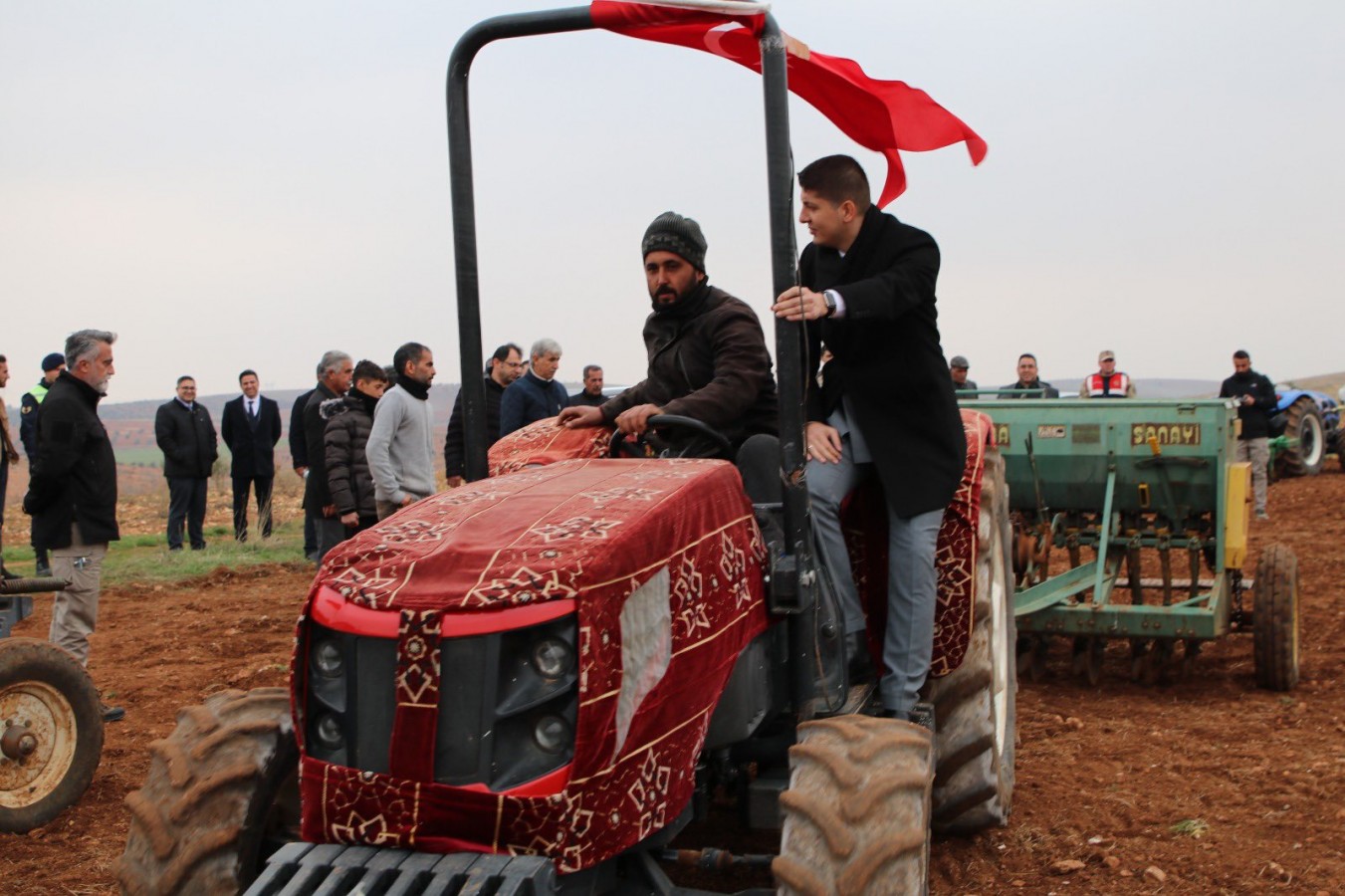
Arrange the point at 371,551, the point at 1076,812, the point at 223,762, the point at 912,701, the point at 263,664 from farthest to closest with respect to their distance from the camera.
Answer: the point at 263,664
the point at 1076,812
the point at 912,701
the point at 223,762
the point at 371,551

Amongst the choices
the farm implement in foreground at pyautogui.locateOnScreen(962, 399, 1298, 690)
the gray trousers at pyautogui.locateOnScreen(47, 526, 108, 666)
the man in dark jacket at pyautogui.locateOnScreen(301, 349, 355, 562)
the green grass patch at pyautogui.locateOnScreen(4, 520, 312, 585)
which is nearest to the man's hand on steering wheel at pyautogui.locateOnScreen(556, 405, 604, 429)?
the gray trousers at pyautogui.locateOnScreen(47, 526, 108, 666)

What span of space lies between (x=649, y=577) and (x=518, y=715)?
1.46 ft

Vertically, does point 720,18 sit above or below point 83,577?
above

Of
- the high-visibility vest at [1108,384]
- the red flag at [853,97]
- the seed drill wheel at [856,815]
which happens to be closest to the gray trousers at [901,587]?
the seed drill wheel at [856,815]

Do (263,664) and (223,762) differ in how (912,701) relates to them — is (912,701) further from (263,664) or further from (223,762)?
(263,664)

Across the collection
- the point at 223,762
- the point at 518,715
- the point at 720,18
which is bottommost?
the point at 223,762

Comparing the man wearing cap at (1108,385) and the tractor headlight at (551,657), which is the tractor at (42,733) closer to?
the tractor headlight at (551,657)

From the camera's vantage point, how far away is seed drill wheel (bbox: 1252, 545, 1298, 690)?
775 centimetres

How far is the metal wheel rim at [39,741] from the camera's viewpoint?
18.1 feet

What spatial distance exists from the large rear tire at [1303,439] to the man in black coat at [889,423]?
18.2 m

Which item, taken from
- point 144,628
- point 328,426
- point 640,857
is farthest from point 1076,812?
point 144,628

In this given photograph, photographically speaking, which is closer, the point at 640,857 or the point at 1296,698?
the point at 640,857

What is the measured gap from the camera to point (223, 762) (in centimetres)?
331

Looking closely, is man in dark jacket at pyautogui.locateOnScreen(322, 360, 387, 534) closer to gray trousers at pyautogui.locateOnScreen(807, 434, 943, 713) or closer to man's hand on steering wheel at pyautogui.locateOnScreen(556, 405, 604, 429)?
man's hand on steering wheel at pyautogui.locateOnScreen(556, 405, 604, 429)
